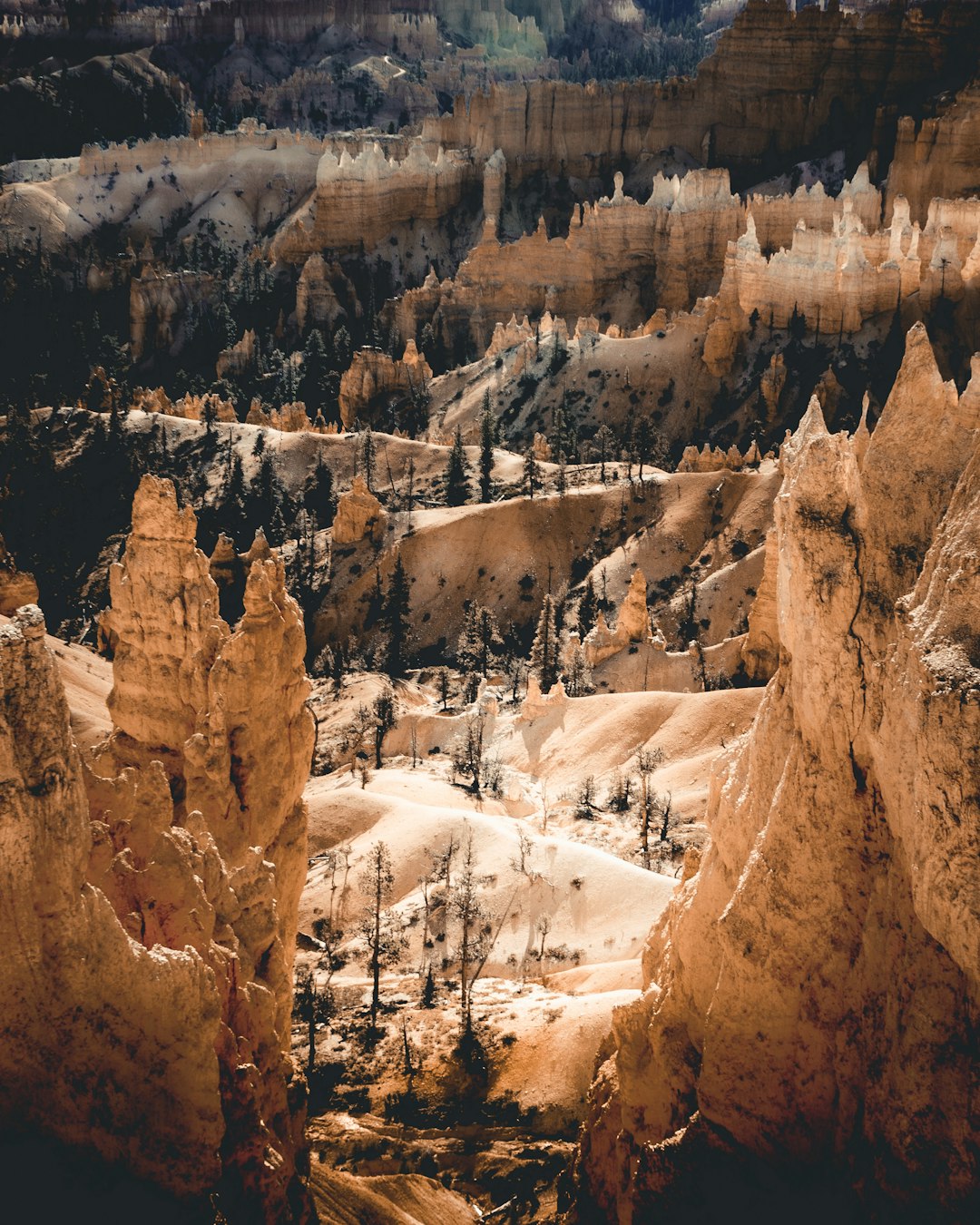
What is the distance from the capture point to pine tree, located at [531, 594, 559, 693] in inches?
2635

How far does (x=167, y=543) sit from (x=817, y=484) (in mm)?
16480

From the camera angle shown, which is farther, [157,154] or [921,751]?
[157,154]

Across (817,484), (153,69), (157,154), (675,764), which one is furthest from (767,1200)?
(153,69)

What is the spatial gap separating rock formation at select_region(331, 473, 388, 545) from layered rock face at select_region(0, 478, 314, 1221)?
181 ft

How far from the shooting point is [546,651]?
226 ft

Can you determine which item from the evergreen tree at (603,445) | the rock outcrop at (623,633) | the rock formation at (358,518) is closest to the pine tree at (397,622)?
the rock formation at (358,518)

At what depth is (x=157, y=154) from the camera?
545ft

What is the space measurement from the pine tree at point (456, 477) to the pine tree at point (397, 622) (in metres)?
7.56

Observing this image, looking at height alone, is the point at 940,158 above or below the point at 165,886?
below

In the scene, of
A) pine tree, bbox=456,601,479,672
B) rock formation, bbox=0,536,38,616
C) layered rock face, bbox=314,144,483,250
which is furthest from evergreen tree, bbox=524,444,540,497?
layered rock face, bbox=314,144,483,250

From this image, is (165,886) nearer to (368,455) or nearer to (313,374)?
(368,455)

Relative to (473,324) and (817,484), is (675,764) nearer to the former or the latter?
(817,484)

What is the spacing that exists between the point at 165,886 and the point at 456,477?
237 ft

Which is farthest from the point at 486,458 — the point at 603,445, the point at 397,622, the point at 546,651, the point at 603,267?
the point at 603,267
